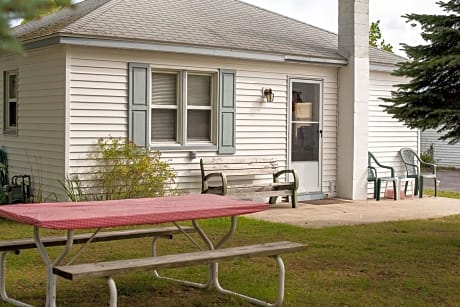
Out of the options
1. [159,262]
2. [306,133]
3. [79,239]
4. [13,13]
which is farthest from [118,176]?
[13,13]

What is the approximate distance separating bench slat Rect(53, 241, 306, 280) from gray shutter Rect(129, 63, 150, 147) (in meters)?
6.35

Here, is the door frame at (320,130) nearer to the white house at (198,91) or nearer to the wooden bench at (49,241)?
the white house at (198,91)

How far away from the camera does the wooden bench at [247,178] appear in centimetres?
1237

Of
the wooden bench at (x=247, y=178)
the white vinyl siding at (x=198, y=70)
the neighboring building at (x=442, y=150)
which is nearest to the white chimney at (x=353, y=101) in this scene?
the white vinyl siding at (x=198, y=70)

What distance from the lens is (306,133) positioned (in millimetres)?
14359

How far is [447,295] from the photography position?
6379 millimetres

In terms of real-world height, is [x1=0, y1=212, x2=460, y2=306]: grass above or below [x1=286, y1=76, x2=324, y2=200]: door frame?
below

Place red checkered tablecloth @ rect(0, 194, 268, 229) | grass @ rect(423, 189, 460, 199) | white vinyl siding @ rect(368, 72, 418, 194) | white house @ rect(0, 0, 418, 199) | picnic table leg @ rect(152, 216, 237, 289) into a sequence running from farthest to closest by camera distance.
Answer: grass @ rect(423, 189, 460, 199), white vinyl siding @ rect(368, 72, 418, 194), white house @ rect(0, 0, 418, 199), picnic table leg @ rect(152, 216, 237, 289), red checkered tablecloth @ rect(0, 194, 268, 229)

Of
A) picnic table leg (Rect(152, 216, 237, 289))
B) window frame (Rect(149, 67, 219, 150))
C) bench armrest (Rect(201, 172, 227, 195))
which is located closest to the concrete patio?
bench armrest (Rect(201, 172, 227, 195))

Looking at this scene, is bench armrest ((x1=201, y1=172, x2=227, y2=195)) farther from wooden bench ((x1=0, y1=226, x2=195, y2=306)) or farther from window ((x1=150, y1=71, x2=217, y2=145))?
wooden bench ((x1=0, y1=226, x2=195, y2=306))

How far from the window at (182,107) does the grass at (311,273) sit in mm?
2955

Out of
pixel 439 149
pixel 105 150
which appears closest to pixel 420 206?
pixel 105 150

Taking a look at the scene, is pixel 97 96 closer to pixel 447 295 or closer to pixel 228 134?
pixel 228 134

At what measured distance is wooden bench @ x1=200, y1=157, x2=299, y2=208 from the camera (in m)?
12.4
